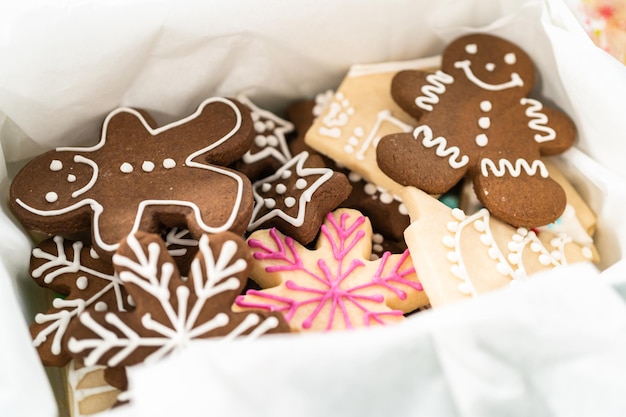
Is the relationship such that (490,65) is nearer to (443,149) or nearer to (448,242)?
(443,149)

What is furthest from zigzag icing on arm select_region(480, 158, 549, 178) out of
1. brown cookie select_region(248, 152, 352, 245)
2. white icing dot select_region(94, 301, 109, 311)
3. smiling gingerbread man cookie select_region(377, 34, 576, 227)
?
white icing dot select_region(94, 301, 109, 311)

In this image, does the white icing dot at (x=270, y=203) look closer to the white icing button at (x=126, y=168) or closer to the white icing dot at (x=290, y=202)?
the white icing dot at (x=290, y=202)

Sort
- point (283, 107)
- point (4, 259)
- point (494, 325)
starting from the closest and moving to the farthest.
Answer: point (494, 325) < point (4, 259) < point (283, 107)

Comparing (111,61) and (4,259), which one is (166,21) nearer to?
(111,61)

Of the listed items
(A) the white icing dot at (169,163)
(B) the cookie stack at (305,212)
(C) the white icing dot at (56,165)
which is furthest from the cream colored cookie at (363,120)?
(C) the white icing dot at (56,165)

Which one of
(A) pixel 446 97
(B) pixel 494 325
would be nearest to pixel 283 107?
(A) pixel 446 97

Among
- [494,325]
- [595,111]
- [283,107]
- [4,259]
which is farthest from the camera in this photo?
[283,107]

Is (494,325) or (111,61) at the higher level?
(111,61)

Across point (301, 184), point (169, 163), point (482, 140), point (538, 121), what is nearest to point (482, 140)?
point (482, 140)
